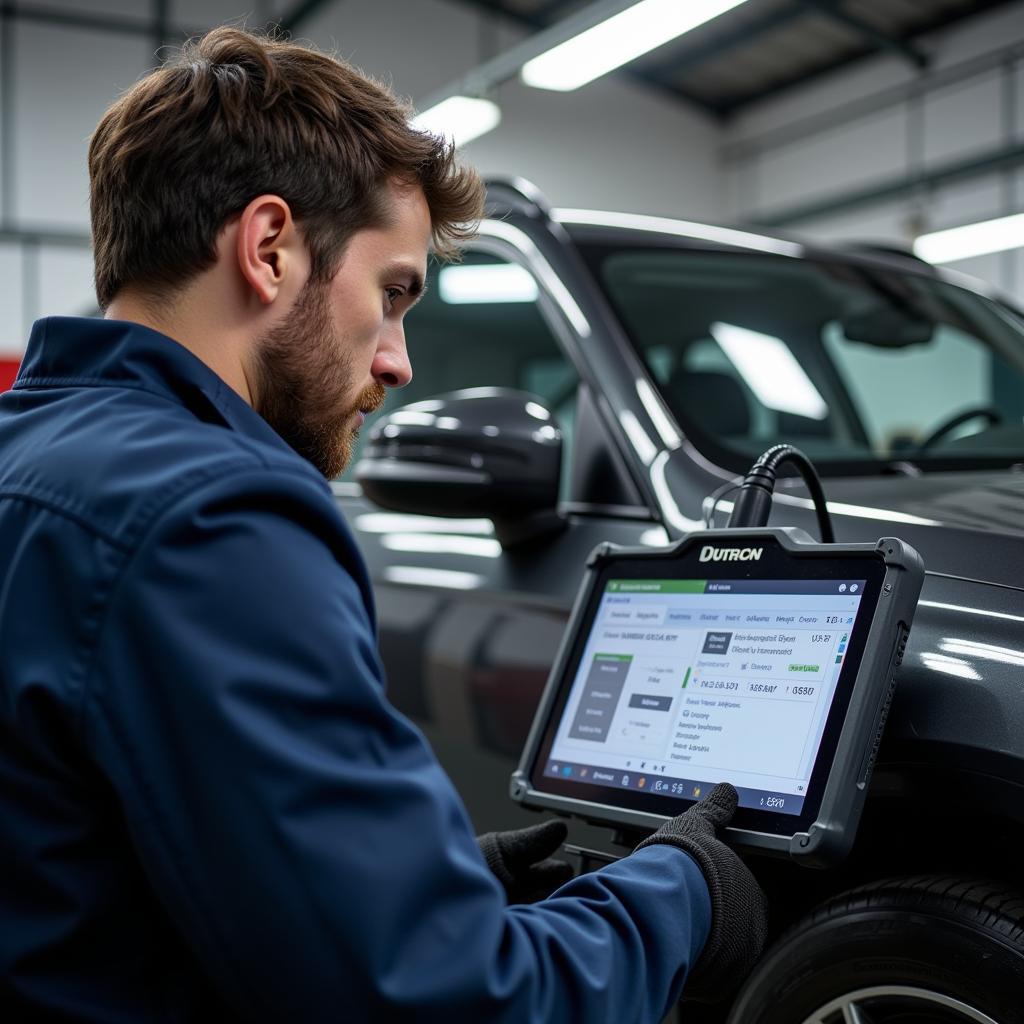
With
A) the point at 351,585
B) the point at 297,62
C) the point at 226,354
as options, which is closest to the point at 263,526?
the point at 351,585

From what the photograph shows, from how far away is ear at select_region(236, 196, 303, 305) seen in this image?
3.44ft

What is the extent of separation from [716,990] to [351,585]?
557 millimetres

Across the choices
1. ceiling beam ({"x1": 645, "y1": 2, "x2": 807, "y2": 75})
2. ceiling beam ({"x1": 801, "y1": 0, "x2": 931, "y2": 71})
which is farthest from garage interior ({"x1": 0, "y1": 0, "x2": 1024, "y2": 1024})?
ceiling beam ({"x1": 645, "y1": 2, "x2": 807, "y2": 75})

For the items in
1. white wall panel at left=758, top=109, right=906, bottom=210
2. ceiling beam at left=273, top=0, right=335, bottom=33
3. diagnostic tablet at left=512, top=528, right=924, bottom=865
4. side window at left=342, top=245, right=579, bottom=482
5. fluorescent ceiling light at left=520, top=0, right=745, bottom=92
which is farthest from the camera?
white wall panel at left=758, top=109, right=906, bottom=210

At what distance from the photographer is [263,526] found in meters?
0.86

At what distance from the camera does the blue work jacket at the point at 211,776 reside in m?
0.81

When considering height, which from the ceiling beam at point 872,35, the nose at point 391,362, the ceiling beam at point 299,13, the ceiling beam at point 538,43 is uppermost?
the ceiling beam at point 299,13

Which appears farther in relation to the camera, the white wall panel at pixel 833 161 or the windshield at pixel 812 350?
the white wall panel at pixel 833 161

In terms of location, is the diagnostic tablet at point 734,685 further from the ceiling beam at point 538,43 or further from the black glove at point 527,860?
the ceiling beam at point 538,43

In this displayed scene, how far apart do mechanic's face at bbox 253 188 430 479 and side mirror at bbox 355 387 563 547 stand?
22.9 inches

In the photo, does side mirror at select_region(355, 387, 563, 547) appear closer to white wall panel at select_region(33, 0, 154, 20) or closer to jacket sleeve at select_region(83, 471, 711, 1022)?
jacket sleeve at select_region(83, 471, 711, 1022)

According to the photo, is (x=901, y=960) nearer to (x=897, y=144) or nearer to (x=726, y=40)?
(x=897, y=144)

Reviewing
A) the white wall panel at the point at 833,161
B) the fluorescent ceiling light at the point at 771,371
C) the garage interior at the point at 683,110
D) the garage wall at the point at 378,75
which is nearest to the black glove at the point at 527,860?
→ the fluorescent ceiling light at the point at 771,371

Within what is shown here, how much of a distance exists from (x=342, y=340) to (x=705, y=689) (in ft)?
1.84
